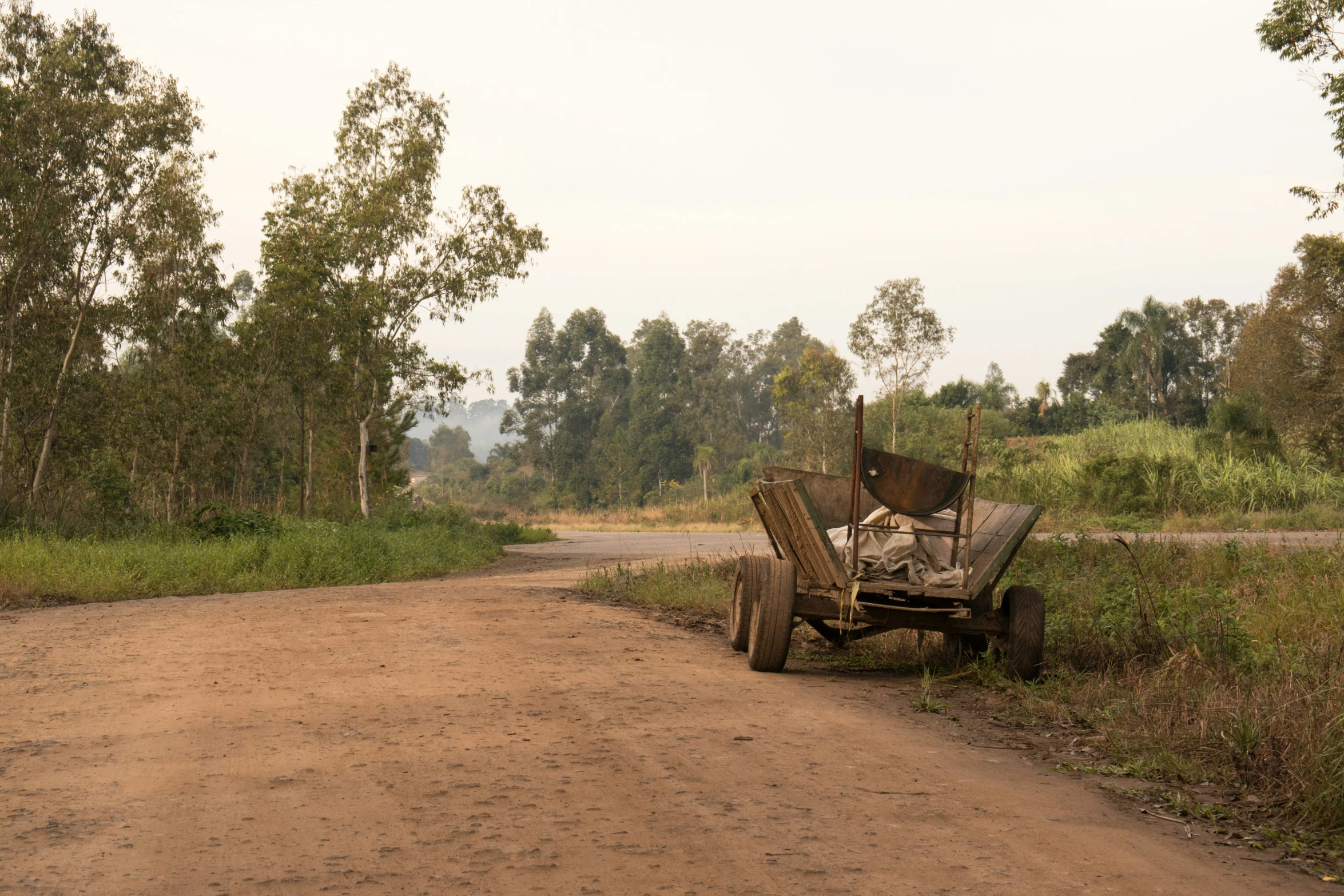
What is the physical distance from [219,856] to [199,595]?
12.1m

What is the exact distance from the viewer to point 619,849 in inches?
156

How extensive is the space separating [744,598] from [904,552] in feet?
5.45

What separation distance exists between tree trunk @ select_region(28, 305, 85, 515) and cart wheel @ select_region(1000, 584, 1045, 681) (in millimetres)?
21492

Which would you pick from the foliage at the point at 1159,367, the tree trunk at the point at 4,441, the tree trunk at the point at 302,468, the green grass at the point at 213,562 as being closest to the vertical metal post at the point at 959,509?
the green grass at the point at 213,562

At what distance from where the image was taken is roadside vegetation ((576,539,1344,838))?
5.09 meters

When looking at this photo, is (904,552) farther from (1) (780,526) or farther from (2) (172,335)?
(2) (172,335)

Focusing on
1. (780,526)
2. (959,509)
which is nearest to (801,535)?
(780,526)

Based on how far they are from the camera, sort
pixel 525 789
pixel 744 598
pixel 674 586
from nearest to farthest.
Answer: pixel 525 789 → pixel 744 598 → pixel 674 586

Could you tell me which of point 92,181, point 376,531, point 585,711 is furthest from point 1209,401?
point 585,711

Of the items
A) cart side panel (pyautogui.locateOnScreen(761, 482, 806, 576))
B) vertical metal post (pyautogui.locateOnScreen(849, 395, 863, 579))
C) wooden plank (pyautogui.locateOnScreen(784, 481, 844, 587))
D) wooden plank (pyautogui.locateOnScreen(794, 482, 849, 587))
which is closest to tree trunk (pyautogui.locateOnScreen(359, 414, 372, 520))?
cart side panel (pyautogui.locateOnScreen(761, 482, 806, 576))

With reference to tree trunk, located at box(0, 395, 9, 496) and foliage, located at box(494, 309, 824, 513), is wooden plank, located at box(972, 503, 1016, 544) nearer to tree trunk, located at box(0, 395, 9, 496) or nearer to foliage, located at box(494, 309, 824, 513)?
tree trunk, located at box(0, 395, 9, 496)

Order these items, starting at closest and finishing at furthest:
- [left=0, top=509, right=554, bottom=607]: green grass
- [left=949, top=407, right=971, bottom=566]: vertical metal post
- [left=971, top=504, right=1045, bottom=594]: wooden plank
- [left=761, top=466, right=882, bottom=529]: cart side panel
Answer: [left=971, top=504, right=1045, bottom=594]: wooden plank < [left=949, top=407, right=971, bottom=566]: vertical metal post < [left=761, top=466, right=882, bottom=529]: cart side panel < [left=0, top=509, right=554, bottom=607]: green grass

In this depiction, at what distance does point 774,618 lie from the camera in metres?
7.98

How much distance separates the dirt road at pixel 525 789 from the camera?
12.3 feet
